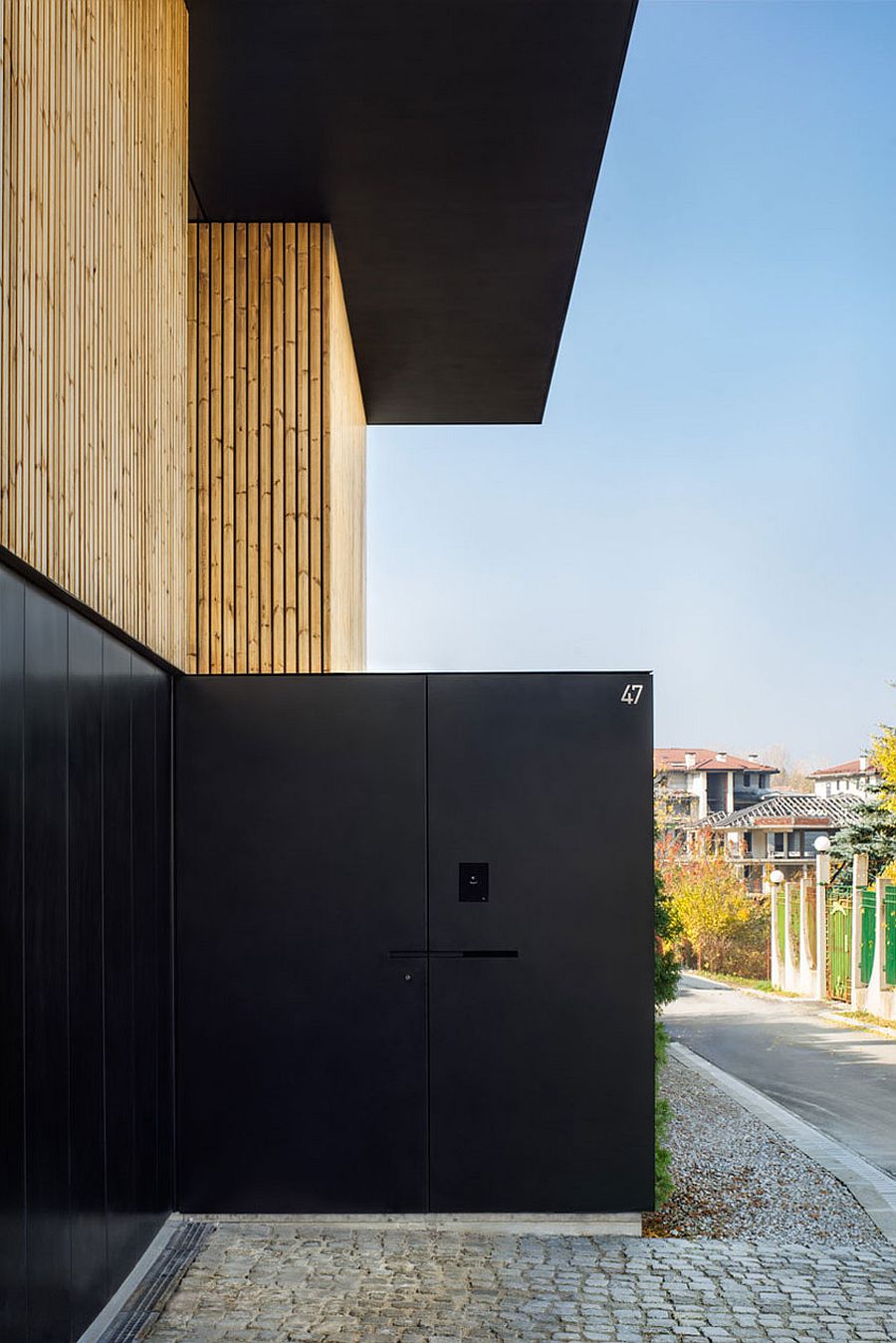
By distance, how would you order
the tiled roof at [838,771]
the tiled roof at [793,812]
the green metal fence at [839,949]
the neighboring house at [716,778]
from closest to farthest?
1. the green metal fence at [839,949]
2. the tiled roof at [793,812]
3. the tiled roof at [838,771]
4. the neighboring house at [716,778]

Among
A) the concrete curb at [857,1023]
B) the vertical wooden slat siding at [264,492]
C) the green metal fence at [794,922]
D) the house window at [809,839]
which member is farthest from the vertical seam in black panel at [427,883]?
the house window at [809,839]

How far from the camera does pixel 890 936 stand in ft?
65.0

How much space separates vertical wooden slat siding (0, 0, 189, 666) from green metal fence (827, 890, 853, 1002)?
17647 millimetres

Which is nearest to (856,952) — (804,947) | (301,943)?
(804,947)

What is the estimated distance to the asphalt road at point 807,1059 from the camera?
1149 centimetres

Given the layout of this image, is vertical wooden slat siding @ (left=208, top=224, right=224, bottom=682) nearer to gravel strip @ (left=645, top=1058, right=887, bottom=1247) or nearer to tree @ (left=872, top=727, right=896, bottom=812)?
gravel strip @ (left=645, top=1058, right=887, bottom=1247)

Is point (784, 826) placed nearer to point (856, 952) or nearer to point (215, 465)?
point (856, 952)

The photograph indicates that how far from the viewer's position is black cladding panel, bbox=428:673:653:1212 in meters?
6.79

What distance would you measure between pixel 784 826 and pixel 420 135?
48.7 metres

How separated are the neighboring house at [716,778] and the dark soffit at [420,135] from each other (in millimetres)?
50258

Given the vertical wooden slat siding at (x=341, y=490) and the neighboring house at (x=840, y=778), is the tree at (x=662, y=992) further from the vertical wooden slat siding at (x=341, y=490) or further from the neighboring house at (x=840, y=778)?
the neighboring house at (x=840, y=778)

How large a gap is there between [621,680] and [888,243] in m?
50.5

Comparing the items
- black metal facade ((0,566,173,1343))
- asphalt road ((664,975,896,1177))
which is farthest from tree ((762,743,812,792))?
black metal facade ((0,566,173,1343))

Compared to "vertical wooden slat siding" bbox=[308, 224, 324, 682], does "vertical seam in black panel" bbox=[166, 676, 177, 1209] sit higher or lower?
lower
